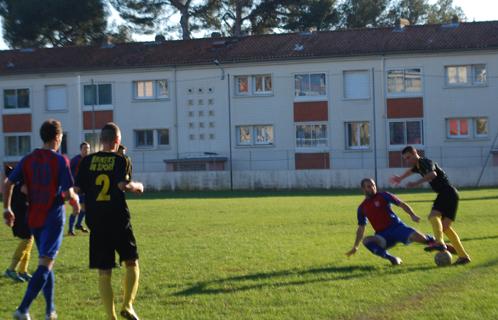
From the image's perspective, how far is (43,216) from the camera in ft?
29.2

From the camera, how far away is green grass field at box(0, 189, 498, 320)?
9.11 meters

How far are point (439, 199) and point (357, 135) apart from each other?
35.9 m

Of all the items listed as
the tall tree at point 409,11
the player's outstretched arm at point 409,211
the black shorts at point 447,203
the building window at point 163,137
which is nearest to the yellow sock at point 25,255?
the player's outstretched arm at point 409,211

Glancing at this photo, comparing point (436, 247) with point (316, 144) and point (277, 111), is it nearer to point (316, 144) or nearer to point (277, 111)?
point (316, 144)

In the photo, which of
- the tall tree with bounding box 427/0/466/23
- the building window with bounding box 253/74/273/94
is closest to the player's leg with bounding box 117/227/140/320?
the building window with bounding box 253/74/273/94

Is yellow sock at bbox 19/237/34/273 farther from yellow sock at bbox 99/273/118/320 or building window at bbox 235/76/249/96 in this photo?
building window at bbox 235/76/249/96

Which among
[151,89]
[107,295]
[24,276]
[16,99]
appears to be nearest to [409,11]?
[151,89]

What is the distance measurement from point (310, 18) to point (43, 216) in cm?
5278

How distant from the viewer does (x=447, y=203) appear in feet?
41.5

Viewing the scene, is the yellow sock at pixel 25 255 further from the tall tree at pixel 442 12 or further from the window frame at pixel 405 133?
the tall tree at pixel 442 12

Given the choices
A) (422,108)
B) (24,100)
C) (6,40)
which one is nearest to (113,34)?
(6,40)

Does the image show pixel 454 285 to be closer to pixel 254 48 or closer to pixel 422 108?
pixel 422 108

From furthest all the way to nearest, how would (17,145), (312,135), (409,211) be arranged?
1. (17,145)
2. (312,135)
3. (409,211)

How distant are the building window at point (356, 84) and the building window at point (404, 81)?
4.06 feet
